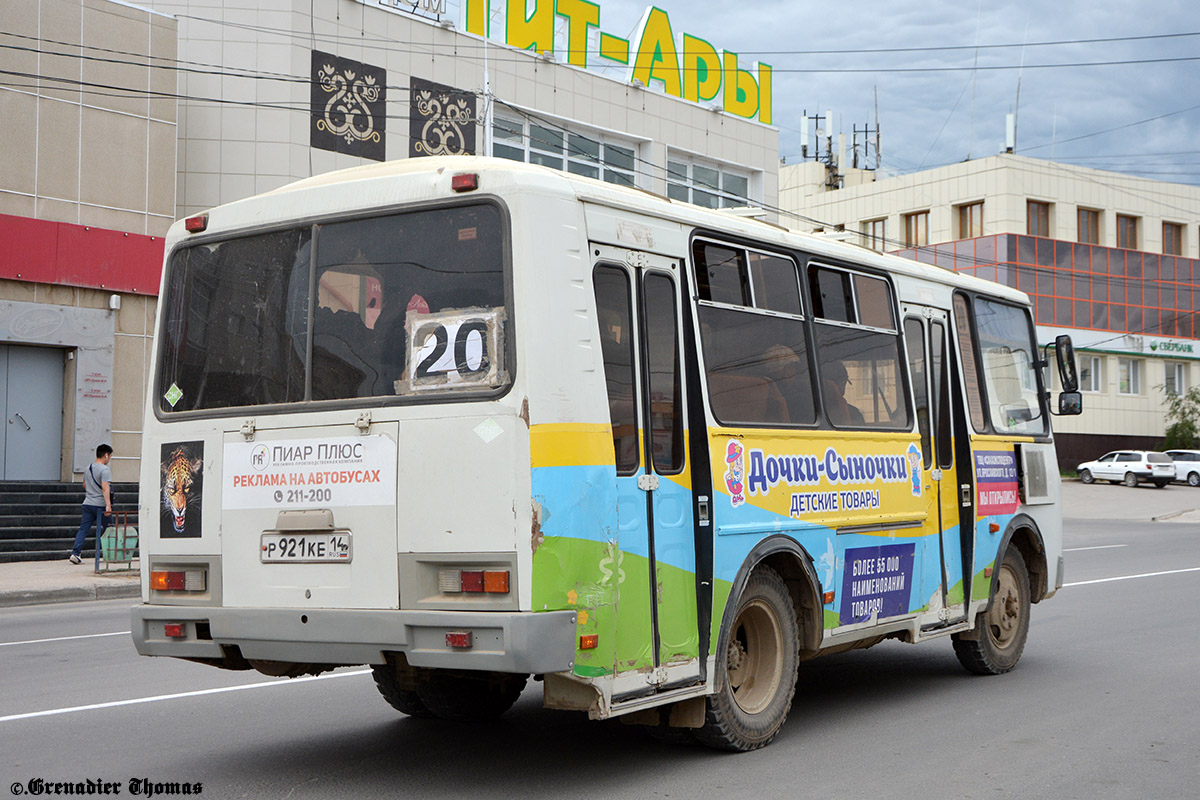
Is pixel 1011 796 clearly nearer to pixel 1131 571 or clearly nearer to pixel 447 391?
pixel 447 391

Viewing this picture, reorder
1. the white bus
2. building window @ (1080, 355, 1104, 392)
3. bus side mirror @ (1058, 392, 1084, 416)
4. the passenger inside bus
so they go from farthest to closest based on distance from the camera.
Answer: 1. building window @ (1080, 355, 1104, 392)
2. bus side mirror @ (1058, 392, 1084, 416)
3. the passenger inside bus
4. the white bus

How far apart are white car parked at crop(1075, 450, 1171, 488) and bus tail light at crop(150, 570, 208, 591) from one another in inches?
1995

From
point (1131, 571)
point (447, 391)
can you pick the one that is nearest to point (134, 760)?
point (447, 391)

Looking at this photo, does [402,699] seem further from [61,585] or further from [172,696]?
[61,585]

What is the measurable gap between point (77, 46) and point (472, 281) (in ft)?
73.1

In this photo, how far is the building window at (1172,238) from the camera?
207ft

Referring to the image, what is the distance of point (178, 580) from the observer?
6.46 meters

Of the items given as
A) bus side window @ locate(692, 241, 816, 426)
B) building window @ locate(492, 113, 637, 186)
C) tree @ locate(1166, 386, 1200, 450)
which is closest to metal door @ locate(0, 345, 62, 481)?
building window @ locate(492, 113, 637, 186)

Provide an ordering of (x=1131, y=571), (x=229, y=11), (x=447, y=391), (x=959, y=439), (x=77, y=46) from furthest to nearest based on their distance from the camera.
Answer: (x=229, y=11)
(x=77, y=46)
(x=1131, y=571)
(x=959, y=439)
(x=447, y=391)

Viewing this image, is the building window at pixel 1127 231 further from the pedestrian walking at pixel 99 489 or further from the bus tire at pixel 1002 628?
the bus tire at pixel 1002 628

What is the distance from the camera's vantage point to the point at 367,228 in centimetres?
625

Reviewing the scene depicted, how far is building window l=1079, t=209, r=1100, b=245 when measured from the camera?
60219mm

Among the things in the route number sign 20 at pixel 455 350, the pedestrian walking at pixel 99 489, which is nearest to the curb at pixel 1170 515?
the pedestrian walking at pixel 99 489

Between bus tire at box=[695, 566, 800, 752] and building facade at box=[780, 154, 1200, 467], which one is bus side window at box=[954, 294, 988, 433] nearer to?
bus tire at box=[695, 566, 800, 752]
